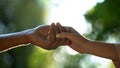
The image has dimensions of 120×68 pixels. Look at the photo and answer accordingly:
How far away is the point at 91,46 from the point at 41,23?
163 centimetres

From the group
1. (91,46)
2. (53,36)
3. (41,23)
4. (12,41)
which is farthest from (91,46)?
(41,23)

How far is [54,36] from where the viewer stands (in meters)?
1.07

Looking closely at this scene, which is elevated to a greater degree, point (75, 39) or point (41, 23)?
point (75, 39)

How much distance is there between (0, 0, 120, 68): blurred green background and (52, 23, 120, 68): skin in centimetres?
157

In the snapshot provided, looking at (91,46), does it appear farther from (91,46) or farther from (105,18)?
(105,18)

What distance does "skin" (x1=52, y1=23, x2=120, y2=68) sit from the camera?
103 cm

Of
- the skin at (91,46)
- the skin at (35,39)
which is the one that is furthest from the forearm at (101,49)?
the skin at (35,39)

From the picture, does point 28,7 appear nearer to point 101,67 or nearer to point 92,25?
point 92,25

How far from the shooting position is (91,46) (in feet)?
3.42

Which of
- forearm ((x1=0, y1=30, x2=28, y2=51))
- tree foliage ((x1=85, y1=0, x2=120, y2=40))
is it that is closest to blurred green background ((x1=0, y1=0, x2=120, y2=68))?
tree foliage ((x1=85, y1=0, x2=120, y2=40))

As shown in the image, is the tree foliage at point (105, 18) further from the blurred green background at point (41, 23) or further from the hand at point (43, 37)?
the hand at point (43, 37)

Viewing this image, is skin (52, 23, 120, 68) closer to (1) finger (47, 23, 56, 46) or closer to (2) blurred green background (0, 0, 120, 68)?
(1) finger (47, 23, 56, 46)

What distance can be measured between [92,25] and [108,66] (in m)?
Result: 0.37

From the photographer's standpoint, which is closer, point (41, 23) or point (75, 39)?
point (75, 39)
